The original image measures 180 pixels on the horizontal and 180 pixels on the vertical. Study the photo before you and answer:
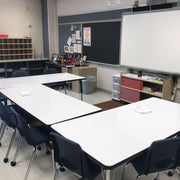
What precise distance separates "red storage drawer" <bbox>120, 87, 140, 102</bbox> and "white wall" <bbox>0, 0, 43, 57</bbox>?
445cm

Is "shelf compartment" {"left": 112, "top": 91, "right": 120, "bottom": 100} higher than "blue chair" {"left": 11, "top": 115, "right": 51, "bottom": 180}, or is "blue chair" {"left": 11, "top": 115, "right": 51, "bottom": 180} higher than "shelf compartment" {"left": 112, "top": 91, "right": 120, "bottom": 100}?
"blue chair" {"left": 11, "top": 115, "right": 51, "bottom": 180}

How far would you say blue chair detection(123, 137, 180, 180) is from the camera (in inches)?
66.4

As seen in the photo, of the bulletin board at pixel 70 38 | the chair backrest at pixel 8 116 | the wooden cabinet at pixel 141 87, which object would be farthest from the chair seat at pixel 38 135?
the bulletin board at pixel 70 38

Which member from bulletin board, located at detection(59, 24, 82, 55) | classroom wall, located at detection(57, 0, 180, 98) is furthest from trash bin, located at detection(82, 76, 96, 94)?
bulletin board, located at detection(59, 24, 82, 55)

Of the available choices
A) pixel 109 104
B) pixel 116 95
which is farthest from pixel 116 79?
pixel 109 104

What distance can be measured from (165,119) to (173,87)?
7.39 ft

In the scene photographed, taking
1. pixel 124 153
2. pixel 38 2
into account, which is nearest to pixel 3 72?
pixel 38 2

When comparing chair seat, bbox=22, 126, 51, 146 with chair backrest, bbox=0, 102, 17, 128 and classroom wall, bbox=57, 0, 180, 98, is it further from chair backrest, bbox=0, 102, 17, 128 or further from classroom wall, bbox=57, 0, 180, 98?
classroom wall, bbox=57, 0, 180, 98

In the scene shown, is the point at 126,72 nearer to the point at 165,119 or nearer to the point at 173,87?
the point at 173,87

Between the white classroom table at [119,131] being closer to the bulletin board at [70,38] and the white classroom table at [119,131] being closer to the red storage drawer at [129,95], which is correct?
the red storage drawer at [129,95]

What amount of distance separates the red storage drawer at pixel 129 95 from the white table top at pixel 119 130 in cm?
210

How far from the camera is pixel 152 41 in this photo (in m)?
4.32

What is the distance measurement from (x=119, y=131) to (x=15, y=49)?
6252 mm

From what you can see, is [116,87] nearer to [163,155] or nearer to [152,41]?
[152,41]
